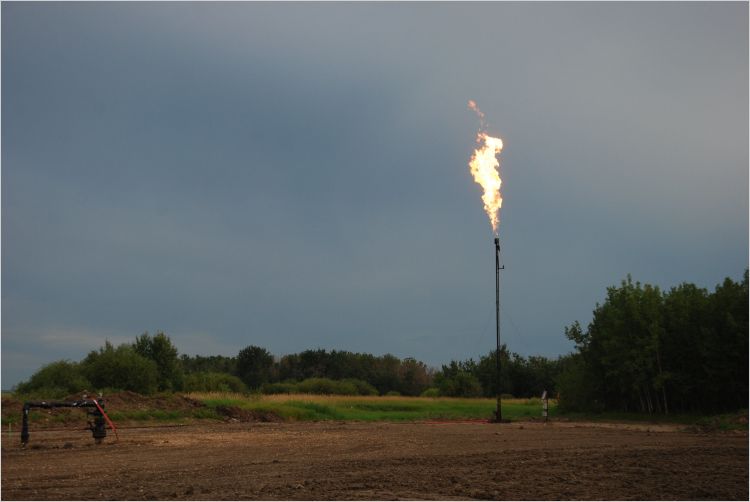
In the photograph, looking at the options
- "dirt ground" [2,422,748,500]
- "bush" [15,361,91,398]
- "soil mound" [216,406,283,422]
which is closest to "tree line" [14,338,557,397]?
"bush" [15,361,91,398]

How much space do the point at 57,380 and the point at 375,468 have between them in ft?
113

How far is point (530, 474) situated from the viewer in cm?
1213

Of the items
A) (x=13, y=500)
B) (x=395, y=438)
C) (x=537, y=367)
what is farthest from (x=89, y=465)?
(x=537, y=367)

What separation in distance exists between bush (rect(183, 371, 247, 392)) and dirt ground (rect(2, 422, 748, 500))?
118 feet

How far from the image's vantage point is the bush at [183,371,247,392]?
56.5m

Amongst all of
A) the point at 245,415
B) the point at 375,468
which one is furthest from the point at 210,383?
the point at 375,468

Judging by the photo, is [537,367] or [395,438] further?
[537,367]

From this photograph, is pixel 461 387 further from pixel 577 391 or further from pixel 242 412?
pixel 242 412

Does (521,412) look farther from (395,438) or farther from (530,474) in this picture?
(530,474)

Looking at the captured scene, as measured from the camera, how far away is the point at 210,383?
198 feet

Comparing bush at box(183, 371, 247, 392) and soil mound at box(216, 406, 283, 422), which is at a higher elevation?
bush at box(183, 371, 247, 392)

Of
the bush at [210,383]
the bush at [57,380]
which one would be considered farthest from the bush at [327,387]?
the bush at [57,380]

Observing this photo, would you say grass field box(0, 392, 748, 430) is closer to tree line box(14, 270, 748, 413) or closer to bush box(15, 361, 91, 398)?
tree line box(14, 270, 748, 413)

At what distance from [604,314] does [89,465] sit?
98.6ft
